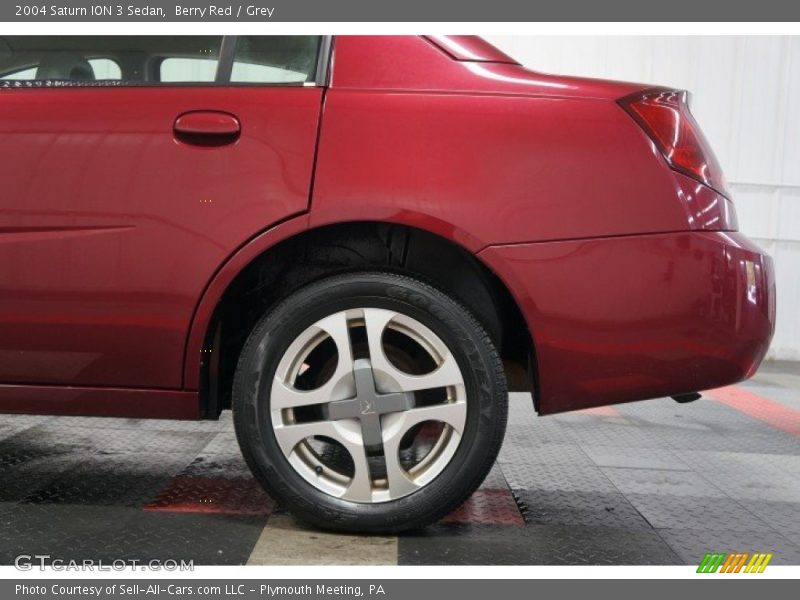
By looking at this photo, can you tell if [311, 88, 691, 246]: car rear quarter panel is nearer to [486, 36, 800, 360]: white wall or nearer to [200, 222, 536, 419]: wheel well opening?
[200, 222, 536, 419]: wheel well opening

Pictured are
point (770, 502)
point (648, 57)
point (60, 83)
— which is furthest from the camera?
point (648, 57)

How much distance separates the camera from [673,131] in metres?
2.16

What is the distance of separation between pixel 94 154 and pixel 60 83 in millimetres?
277

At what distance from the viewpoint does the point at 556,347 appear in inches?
84.3

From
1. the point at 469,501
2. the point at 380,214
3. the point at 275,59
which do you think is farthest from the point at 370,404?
the point at 275,59

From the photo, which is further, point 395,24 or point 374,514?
point 395,24

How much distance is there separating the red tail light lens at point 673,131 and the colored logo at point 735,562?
0.96 metres

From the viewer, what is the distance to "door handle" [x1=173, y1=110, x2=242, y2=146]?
2156 mm

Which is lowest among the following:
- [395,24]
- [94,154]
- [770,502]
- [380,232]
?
[770,502]

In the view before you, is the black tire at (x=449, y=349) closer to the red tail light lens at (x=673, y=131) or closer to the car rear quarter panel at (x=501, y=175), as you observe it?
the car rear quarter panel at (x=501, y=175)

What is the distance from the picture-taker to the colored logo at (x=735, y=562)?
6.86 feet

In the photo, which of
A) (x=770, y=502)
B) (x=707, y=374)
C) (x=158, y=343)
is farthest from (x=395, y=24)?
Result: (x=770, y=502)

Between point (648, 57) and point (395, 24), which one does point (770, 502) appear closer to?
point (395, 24)
